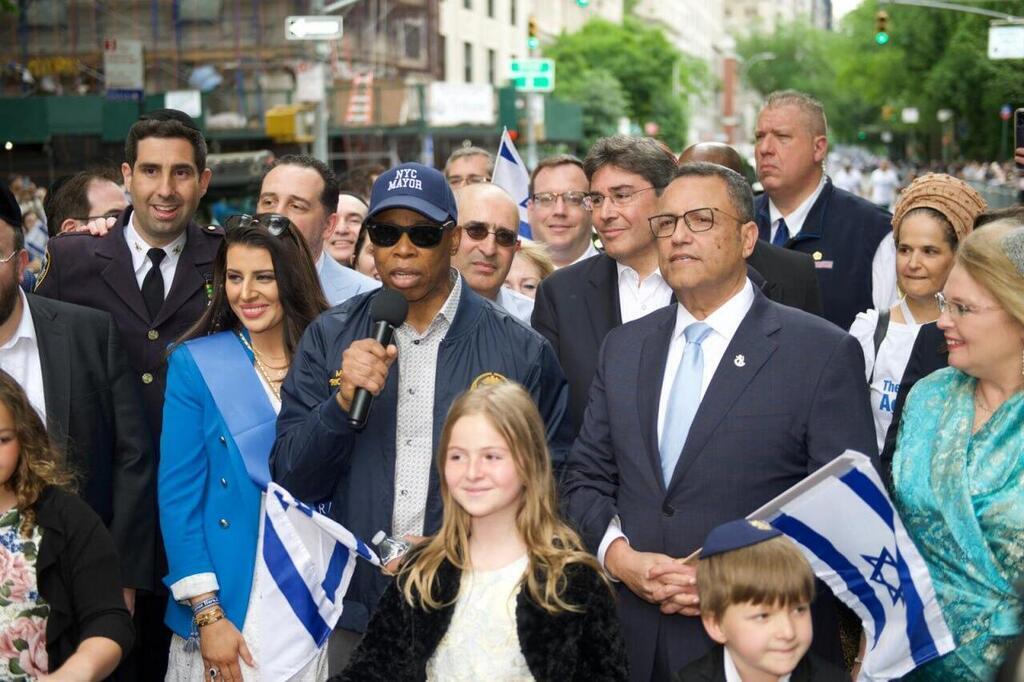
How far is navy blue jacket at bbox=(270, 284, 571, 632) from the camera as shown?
4605 millimetres

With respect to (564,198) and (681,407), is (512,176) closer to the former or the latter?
(564,198)

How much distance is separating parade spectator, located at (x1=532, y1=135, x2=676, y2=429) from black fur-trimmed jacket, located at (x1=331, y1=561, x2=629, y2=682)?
1.54 m

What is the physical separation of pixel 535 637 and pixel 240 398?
1.67 m

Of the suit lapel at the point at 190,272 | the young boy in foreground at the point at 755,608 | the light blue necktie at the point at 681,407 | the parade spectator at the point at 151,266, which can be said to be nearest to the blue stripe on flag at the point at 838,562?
the young boy in foreground at the point at 755,608

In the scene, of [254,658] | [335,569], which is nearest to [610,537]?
[335,569]

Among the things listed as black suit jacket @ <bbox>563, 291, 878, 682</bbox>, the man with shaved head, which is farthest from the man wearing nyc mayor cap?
the man with shaved head

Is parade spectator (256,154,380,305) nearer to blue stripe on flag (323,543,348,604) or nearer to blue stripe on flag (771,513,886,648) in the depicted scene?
blue stripe on flag (323,543,348,604)

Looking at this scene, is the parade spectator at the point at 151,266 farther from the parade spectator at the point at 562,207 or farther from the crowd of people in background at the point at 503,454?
the parade spectator at the point at 562,207

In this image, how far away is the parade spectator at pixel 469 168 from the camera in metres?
9.28

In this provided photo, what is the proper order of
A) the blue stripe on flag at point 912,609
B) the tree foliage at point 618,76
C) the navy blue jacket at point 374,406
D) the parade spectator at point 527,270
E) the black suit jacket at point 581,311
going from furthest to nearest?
the tree foliage at point 618,76 < the parade spectator at point 527,270 < the black suit jacket at point 581,311 < the navy blue jacket at point 374,406 < the blue stripe on flag at point 912,609

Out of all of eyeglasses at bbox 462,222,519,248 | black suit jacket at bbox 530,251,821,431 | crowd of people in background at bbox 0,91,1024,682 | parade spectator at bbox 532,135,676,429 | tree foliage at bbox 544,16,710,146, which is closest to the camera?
crowd of people in background at bbox 0,91,1024,682

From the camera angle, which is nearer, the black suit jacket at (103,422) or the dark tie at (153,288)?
the black suit jacket at (103,422)

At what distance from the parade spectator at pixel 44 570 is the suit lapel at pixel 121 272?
5.07ft

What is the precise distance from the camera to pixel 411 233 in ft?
15.5
